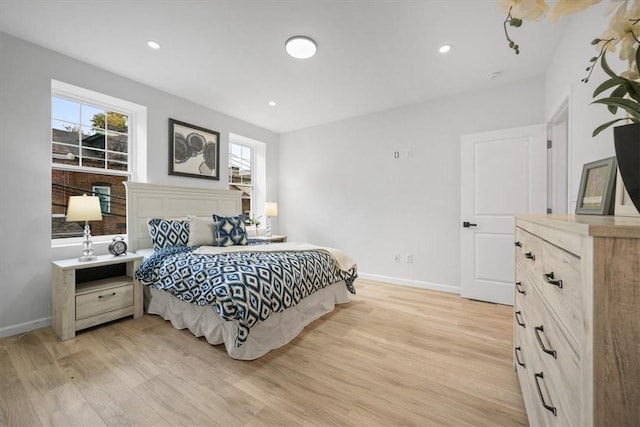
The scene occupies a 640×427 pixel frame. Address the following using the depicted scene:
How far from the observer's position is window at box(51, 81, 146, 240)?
2643 millimetres

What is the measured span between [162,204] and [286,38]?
2458 millimetres

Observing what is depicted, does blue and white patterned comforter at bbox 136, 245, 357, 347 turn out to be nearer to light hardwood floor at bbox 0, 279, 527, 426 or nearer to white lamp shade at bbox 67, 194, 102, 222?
light hardwood floor at bbox 0, 279, 527, 426

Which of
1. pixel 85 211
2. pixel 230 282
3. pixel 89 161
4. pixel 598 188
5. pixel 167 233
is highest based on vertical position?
pixel 89 161

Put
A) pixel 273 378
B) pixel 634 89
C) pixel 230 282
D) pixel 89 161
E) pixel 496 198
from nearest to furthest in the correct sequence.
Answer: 1. pixel 634 89
2. pixel 273 378
3. pixel 230 282
4. pixel 89 161
5. pixel 496 198

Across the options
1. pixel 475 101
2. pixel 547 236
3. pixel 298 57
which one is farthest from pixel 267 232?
pixel 547 236

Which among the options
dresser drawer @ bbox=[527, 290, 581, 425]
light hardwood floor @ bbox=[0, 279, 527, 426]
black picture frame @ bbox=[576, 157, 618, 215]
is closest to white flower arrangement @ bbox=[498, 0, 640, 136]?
black picture frame @ bbox=[576, 157, 618, 215]

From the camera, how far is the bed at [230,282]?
6.12 feet

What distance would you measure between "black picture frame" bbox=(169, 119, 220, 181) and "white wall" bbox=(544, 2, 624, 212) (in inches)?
159

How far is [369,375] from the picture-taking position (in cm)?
174

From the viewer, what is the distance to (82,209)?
233 cm

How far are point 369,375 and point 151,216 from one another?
3.00m

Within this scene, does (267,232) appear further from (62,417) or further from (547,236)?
(547,236)

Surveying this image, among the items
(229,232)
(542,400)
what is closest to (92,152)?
(229,232)

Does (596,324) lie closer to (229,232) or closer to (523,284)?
(523,284)
